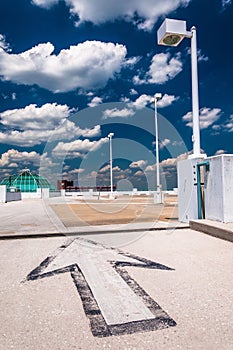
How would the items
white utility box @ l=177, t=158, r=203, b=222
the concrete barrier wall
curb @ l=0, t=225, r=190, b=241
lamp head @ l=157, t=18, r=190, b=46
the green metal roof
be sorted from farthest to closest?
the green metal roof < the concrete barrier wall < white utility box @ l=177, t=158, r=203, b=222 < lamp head @ l=157, t=18, r=190, b=46 < curb @ l=0, t=225, r=190, b=241

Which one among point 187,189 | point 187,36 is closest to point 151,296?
point 187,189

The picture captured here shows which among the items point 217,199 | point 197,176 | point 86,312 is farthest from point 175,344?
point 197,176

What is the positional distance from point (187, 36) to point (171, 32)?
84 cm

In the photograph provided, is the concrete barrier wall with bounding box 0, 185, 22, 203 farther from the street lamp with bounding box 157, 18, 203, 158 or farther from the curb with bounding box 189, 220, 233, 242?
the curb with bounding box 189, 220, 233, 242

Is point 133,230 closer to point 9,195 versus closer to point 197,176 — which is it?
point 197,176

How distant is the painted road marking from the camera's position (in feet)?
9.87

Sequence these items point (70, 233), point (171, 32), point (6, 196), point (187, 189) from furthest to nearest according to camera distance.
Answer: point (6, 196) → point (187, 189) → point (171, 32) → point (70, 233)

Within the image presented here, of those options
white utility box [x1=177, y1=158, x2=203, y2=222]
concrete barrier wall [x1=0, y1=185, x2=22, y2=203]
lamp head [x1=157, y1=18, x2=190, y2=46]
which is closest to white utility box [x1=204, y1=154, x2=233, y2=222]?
white utility box [x1=177, y1=158, x2=203, y2=222]

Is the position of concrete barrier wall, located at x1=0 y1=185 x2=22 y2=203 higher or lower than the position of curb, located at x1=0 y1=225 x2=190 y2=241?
higher

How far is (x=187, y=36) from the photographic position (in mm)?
9852

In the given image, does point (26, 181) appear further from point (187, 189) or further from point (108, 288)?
point (108, 288)

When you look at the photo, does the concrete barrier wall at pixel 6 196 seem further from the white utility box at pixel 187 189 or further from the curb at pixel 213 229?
the curb at pixel 213 229

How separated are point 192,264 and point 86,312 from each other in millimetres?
2536

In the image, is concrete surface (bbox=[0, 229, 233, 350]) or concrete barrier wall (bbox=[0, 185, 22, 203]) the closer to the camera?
concrete surface (bbox=[0, 229, 233, 350])
